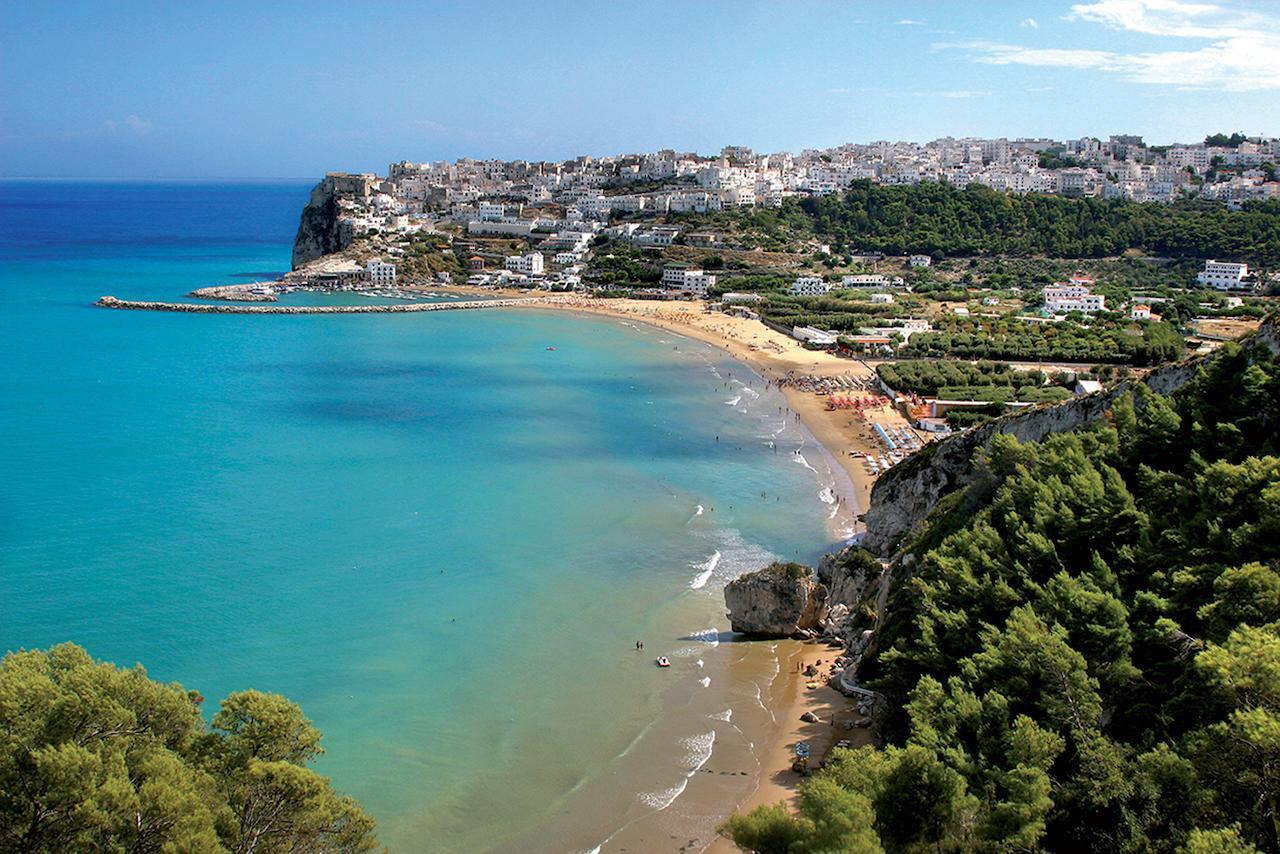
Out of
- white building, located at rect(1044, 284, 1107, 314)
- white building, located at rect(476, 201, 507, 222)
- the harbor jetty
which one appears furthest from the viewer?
white building, located at rect(476, 201, 507, 222)

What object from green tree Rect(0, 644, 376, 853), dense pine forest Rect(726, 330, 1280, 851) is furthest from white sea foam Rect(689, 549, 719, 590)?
green tree Rect(0, 644, 376, 853)

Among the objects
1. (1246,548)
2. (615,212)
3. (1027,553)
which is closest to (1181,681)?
(1246,548)

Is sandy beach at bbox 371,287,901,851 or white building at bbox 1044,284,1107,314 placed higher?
white building at bbox 1044,284,1107,314

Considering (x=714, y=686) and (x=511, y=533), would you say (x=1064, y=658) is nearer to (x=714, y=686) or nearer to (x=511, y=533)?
(x=714, y=686)

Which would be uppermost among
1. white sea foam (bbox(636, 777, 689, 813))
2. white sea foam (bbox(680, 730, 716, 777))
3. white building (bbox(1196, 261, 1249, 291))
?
white building (bbox(1196, 261, 1249, 291))

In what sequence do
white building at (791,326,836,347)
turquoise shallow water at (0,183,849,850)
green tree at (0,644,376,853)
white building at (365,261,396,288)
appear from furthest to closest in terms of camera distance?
white building at (365,261,396,288)
white building at (791,326,836,347)
turquoise shallow water at (0,183,849,850)
green tree at (0,644,376,853)

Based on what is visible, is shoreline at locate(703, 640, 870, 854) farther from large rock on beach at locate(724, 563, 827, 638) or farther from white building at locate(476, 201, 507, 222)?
white building at locate(476, 201, 507, 222)

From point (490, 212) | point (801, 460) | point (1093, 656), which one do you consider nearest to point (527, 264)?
point (490, 212)
